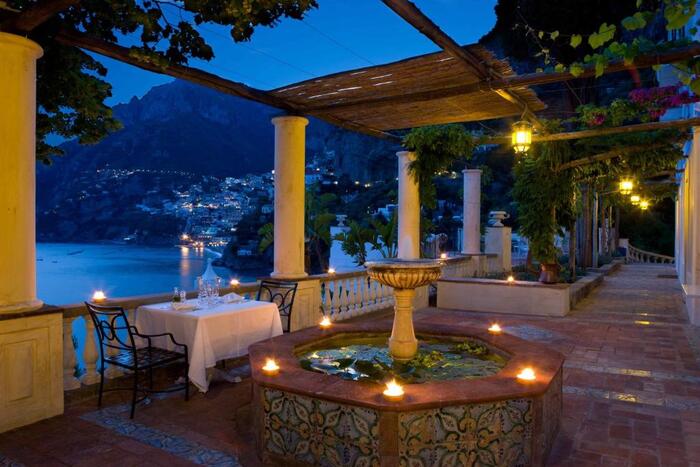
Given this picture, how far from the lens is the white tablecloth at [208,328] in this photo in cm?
494

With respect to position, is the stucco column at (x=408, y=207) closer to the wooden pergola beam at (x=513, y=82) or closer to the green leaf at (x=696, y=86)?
the wooden pergola beam at (x=513, y=82)

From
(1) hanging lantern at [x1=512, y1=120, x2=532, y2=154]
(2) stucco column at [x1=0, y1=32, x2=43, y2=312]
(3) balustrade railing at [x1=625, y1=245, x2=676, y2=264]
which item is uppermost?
(1) hanging lantern at [x1=512, y1=120, x2=532, y2=154]

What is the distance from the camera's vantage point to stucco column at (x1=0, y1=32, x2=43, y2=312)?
4.18 meters

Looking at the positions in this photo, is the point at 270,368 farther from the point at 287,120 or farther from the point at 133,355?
the point at 287,120

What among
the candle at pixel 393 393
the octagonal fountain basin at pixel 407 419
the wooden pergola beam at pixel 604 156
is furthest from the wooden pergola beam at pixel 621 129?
the candle at pixel 393 393

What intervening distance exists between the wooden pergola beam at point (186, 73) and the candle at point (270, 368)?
3115 mm

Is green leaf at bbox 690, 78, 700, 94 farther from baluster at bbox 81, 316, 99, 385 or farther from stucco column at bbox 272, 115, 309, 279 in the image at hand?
stucco column at bbox 272, 115, 309, 279

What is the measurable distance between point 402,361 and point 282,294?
2.92 metres

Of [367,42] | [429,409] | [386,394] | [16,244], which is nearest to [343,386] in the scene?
[386,394]

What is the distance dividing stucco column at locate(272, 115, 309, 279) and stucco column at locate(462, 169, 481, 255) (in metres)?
7.40

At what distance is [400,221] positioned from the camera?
10773mm

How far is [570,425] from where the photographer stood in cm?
427

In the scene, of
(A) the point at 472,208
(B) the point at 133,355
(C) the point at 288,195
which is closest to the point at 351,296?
(C) the point at 288,195

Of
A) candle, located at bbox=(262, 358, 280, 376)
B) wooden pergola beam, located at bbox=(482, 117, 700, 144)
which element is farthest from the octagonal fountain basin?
wooden pergola beam, located at bbox=(482, 117, 700, 144)
